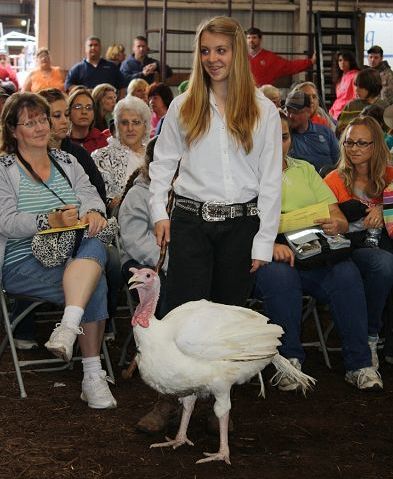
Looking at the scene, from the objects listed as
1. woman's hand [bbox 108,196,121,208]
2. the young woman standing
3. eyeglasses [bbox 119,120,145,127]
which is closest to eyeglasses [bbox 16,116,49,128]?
the young woman standing

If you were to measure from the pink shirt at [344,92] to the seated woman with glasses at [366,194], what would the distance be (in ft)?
19.1

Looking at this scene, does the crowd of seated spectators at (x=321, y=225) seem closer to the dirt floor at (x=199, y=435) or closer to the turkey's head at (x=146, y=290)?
the dirt floor at (x=199, y=435)

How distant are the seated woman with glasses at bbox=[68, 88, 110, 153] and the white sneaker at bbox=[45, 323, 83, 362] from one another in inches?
108

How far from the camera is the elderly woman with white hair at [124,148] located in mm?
6164

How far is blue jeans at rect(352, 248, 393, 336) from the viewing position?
4.85m

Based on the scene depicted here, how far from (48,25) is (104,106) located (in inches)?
289

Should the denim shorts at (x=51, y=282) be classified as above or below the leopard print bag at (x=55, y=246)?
below

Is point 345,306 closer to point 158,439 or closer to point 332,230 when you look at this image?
A: point 332,230

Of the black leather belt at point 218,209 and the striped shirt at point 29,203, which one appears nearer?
the black leather belt at point 218,209

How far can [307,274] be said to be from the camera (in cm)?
477

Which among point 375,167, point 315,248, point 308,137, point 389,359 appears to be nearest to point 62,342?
point 315,248

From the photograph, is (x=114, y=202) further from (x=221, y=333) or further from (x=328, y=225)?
(x=221, y=333)

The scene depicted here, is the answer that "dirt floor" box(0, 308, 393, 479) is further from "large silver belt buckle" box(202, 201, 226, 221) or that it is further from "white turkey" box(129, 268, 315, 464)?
"large silver belt buckle" box(202, 201, 226, 221)

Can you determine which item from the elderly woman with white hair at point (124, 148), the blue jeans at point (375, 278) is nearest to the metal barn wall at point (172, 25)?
the elderly woman with white hair at point (124, 148)
